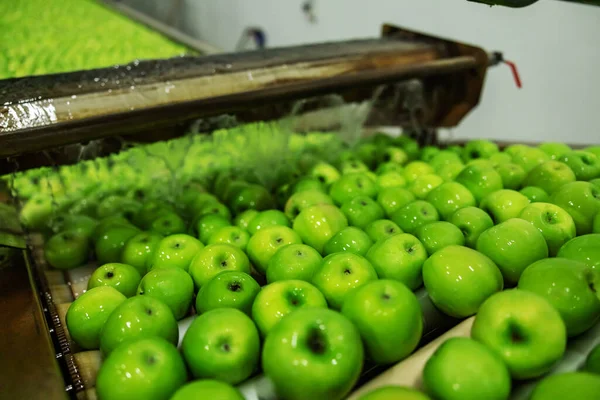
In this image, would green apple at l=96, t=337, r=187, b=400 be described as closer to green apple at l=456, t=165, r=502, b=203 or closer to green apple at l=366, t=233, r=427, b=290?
green apple at l=366, t=233, r=427, b=290

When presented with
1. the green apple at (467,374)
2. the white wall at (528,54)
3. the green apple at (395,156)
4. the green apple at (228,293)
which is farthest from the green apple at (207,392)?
the white wall at (528,54)

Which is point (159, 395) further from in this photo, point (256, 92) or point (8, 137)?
point (256, 92)

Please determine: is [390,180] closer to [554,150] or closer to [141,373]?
[554,150]

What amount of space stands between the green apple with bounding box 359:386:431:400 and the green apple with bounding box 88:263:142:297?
0.81 meters

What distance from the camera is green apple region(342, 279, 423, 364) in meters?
0.99

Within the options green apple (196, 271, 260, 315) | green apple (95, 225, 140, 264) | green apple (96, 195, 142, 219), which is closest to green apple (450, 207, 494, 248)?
green apple (196, 271, 260, 315)

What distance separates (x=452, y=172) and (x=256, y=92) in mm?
880

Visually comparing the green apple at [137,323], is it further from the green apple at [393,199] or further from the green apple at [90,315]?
the green apple at [393,199]

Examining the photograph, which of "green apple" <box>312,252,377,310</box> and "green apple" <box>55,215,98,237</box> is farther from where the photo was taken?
"green apple" <box>55,215,98,237</box>

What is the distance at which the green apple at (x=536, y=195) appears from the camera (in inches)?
61.4

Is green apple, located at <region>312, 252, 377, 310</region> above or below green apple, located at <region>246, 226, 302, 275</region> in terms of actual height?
below

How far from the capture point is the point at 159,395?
0.92m

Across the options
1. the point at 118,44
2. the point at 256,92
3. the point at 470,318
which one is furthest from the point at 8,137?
the point at 118,44

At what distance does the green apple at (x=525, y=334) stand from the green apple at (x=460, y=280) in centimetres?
14
